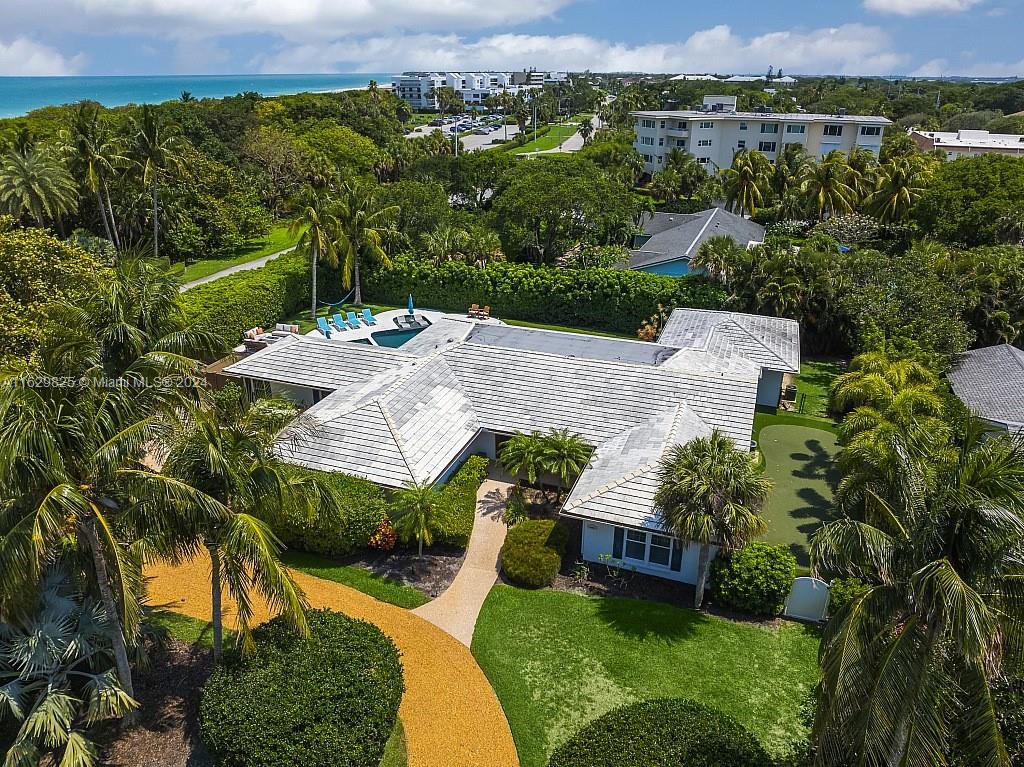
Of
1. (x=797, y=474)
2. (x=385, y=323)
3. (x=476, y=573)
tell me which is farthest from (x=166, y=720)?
(x=385, y=323)

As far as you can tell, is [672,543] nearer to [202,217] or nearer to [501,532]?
[501,532]

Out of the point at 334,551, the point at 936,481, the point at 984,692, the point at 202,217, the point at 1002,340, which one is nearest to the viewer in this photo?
the point at 984,692

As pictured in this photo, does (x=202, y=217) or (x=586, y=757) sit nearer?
(x=586, y=757)

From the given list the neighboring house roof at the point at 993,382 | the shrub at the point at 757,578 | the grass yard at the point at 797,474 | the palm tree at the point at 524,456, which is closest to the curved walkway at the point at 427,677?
the palm tree at the point at 524,456

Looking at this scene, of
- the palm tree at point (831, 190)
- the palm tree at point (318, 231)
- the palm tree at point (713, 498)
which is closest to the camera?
the palm tree at point (713, 498)

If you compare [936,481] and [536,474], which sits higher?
[936,481]

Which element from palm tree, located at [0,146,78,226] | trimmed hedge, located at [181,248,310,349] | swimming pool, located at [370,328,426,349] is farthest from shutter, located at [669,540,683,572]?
palm tree, located at [0,146,78,226]

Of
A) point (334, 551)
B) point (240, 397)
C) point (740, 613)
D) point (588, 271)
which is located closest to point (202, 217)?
point (588, 271)

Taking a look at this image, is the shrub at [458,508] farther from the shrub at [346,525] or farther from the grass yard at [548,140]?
the grass yard at [548,140]
